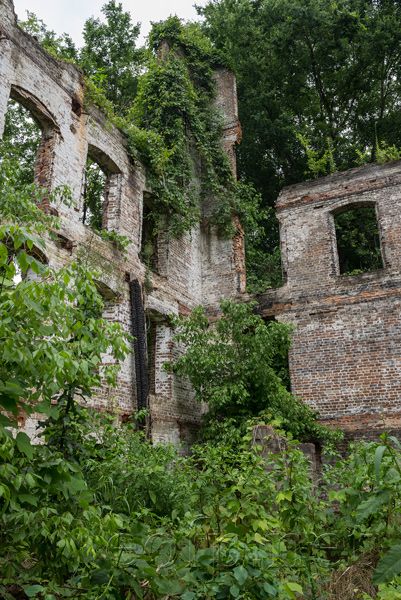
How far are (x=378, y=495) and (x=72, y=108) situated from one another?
954cm

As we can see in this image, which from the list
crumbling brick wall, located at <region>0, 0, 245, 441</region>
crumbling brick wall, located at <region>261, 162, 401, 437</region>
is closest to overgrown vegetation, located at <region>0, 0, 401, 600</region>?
crumbling brick wall, located at <region>0, 0, 245, 441</region>

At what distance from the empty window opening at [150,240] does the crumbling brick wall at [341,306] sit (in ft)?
9.33

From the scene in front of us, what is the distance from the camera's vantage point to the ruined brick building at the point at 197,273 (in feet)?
33.0

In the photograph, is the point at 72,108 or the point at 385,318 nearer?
the point at 72,108

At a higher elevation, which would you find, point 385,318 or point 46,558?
point 385,318

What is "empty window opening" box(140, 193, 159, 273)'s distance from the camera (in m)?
13.0

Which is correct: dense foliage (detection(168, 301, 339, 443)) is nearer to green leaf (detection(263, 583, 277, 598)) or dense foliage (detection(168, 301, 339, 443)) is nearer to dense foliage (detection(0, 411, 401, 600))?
dense foliage (detection(0, 411, 401, 600))

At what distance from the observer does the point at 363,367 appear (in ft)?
38.2

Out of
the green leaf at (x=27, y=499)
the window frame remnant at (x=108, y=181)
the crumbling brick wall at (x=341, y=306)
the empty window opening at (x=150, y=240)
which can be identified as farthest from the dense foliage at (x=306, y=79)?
the green leaf at (x=27, y=499)

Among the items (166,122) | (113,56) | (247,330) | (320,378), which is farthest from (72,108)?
(113,56)

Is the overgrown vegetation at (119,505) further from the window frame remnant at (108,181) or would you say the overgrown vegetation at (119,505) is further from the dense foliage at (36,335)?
the window frame remnant at (108,181)

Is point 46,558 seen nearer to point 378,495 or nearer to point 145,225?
point 378,495

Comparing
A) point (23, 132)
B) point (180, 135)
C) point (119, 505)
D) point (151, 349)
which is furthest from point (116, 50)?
point (119, 505)

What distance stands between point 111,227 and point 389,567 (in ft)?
30.6
